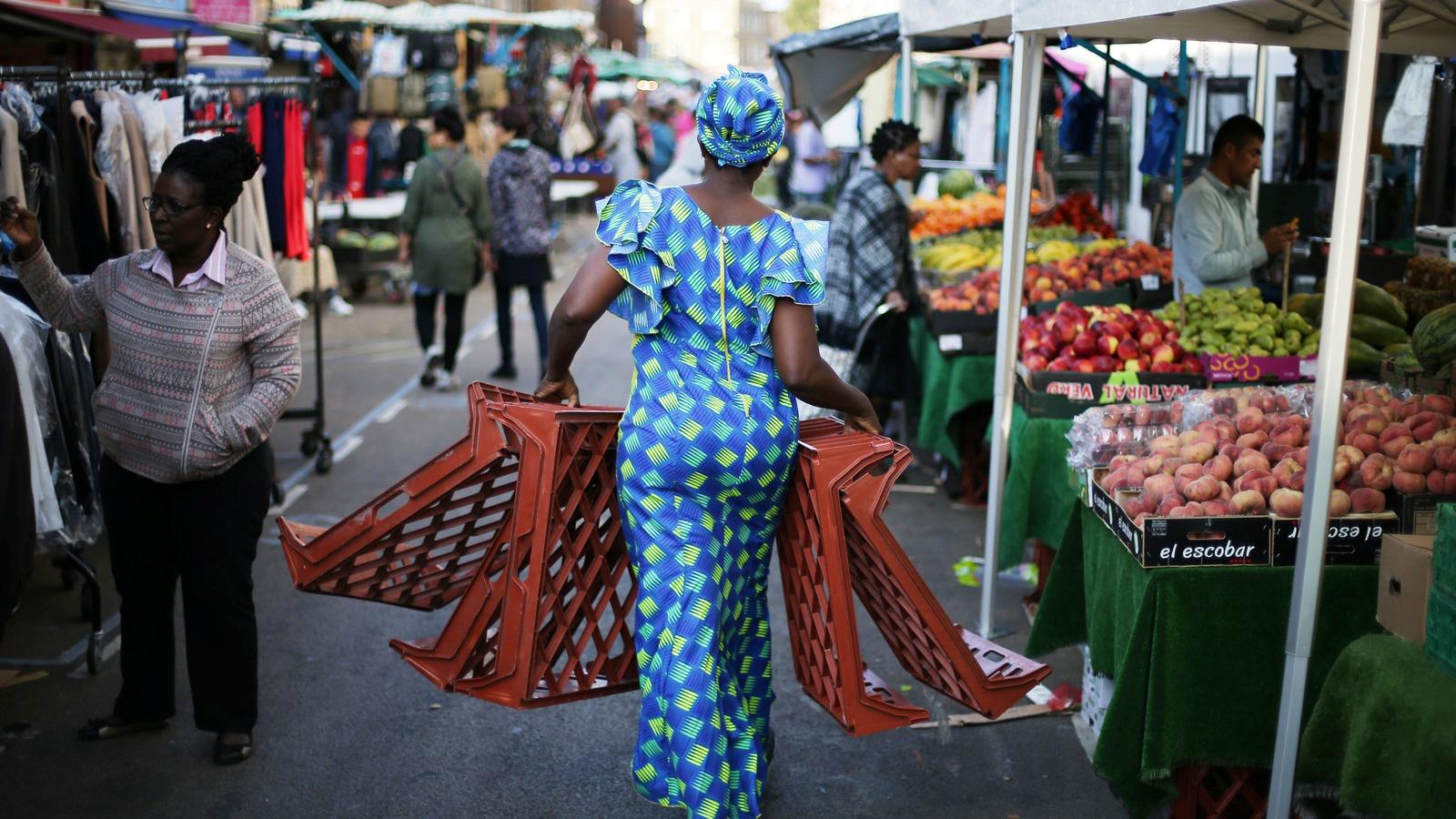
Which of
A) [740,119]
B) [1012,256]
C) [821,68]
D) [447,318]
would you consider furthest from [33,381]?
[821,68]

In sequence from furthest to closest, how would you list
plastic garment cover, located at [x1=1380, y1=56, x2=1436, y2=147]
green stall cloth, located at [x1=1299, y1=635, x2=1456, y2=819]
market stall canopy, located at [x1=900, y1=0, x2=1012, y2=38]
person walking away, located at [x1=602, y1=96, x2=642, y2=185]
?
1. person walking away, located at [x1=602, y1=96, x2=642, y2=185]
2. plastic garment cover, located at [x1=1380, y1=56, x2=1436, y2=147]
3. market stall canopy, located at [x1=900, y1=0, x2=1012, y2=38]
4. green stall cloth, located at [x1=1299, y1=635, x2=1456, y2=819]

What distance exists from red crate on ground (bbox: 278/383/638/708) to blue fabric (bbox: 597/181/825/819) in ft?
0.67

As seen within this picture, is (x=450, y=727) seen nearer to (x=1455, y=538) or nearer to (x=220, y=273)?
(x=220, y=273)

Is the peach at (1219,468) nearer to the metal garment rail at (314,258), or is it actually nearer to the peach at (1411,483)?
the peach at (1411,483)

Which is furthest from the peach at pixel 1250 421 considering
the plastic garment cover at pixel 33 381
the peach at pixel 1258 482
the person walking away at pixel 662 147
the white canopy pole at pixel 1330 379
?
the person walking away at pixel 662 147

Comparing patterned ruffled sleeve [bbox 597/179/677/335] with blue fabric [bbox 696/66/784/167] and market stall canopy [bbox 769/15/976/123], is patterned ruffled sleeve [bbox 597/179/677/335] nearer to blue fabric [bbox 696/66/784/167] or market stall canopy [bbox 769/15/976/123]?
blue fabric [bbox 696/66/784/167]

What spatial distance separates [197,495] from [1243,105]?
10.7m

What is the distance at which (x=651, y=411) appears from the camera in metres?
3.44

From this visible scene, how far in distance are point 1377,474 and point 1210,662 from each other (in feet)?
2.34

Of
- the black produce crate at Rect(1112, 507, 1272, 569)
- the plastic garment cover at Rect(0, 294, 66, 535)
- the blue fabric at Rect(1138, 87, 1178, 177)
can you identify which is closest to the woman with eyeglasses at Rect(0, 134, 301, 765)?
the plastic garment cover at Rect(0, 294, 66, 535)

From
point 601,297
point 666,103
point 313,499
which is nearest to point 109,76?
point 313,499

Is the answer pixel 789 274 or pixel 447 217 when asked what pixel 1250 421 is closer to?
pixel 789 274

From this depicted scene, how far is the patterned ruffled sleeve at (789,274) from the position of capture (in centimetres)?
342

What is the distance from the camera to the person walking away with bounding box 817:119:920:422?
26.2 ft
